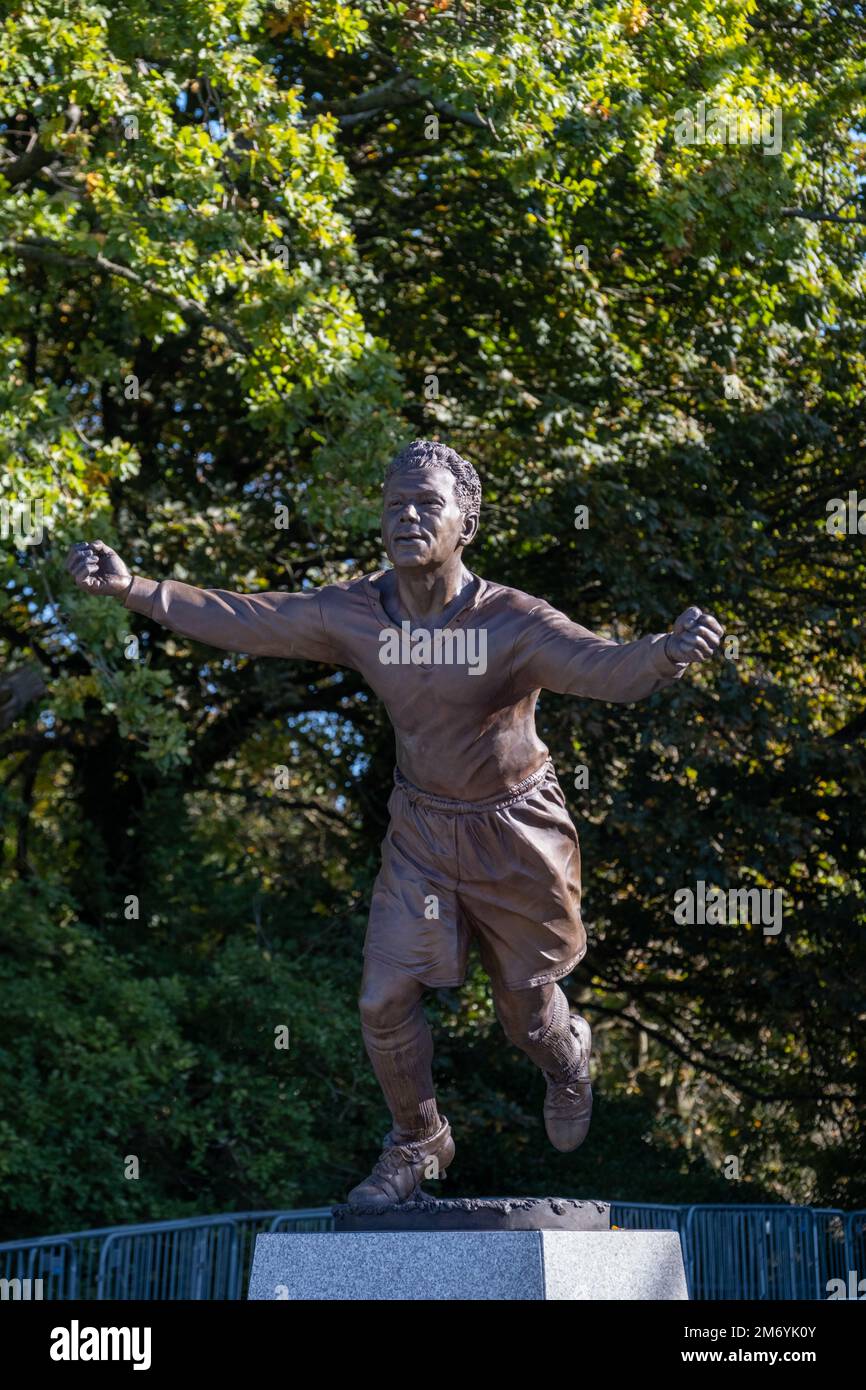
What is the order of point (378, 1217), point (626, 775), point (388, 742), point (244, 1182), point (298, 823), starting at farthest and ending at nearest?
point (298, 823)
point (388, 742)
point (626, 775)
point (244, 1182)
point (378, 1217)

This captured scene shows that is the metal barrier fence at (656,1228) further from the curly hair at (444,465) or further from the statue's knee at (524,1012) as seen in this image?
the curly hair at (444,465)

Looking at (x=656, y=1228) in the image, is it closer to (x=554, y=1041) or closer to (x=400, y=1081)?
(x=554, y=1041)

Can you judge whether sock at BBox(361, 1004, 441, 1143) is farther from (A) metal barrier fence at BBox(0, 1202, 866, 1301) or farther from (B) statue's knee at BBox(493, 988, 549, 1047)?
(A) metal barrier fence at BBox(0, 1202, 866, 1301)

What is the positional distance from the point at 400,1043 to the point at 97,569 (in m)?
1.91

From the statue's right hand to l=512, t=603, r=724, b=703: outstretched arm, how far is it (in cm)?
137

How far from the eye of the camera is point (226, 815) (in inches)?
728

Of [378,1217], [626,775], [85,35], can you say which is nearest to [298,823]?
[626,775]

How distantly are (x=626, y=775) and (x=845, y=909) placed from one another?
2.04 metres

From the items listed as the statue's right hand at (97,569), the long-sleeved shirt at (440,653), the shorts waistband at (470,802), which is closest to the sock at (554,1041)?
the shorts waistband at (470,802)

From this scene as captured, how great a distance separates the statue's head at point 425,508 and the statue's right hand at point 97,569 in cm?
91

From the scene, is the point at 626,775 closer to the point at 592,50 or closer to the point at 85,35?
the point at 592,50

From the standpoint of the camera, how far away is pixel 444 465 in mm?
6398

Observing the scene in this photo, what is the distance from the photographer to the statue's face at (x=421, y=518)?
622 centimetres

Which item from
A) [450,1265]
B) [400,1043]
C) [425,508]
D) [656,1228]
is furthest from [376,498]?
[450,1265]
